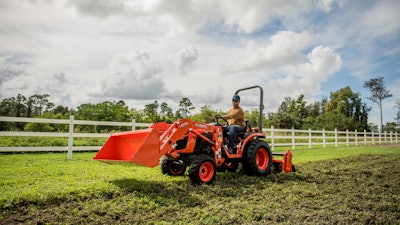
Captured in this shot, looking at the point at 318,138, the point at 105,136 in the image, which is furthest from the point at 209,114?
the point at 318,138

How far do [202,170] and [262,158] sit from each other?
236 cm

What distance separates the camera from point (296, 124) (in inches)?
2222

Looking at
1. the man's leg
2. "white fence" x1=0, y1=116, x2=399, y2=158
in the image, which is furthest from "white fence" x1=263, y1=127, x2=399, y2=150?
the man's leg

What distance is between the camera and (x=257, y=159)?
7883 mm

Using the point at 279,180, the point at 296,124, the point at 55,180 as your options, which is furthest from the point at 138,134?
the point at 296,124

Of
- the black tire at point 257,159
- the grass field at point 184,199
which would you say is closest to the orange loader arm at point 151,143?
the grass field at point 184,199

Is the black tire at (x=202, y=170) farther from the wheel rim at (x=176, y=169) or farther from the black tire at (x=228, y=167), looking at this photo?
the black tire at (x=228, y=167)

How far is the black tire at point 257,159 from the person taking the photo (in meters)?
7.19

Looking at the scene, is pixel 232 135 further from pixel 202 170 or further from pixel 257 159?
pixel 202 170

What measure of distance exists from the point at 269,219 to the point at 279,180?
294 cm

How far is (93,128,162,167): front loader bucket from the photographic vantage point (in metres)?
5.34

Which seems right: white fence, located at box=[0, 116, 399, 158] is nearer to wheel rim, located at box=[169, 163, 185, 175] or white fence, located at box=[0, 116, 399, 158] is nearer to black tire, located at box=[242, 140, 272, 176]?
wheel rim, located at box=[169, 163, 185, 175]

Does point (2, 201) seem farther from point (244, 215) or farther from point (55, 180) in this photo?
point (244, 215)

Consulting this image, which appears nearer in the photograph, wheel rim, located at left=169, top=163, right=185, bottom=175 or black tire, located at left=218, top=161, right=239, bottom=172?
wheel rim, located at left=169, top=163, right=185, bottom=175
